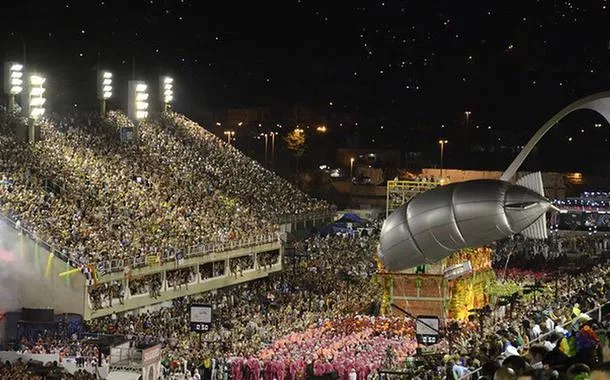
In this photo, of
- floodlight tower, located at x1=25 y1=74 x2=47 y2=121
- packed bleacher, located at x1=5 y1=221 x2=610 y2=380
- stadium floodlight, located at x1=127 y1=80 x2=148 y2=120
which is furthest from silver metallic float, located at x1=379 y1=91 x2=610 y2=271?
stadium floodlight, located at x1=127 y1=80 x2=148 y2=120

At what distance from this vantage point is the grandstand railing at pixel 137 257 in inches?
1374

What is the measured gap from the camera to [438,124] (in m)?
106

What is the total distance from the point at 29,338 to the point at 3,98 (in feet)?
70.1

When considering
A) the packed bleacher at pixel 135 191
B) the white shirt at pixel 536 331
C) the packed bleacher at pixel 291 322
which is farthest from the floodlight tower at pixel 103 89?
the white shirt at pixel 536 331

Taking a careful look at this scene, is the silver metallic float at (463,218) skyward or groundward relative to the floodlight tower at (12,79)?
groundward

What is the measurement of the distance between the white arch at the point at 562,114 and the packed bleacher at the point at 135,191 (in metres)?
22.3

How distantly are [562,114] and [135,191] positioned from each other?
31715 mm

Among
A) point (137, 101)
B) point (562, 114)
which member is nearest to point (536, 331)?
point (562, 114)

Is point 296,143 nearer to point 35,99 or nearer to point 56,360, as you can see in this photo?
point 35,99

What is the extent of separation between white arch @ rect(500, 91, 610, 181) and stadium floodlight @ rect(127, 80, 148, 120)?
41.1 metres

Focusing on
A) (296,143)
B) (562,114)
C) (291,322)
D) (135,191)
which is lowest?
(291,322)

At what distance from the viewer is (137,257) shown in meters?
38.3

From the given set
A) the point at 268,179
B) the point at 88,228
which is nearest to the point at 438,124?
the point at 268,179

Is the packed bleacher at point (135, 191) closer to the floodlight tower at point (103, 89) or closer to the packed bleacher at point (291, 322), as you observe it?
the floodlight tower at point (103, 89)
